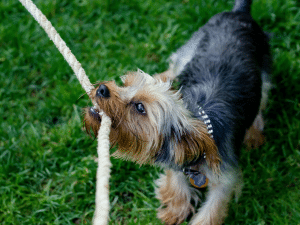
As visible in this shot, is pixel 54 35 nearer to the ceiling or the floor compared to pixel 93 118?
nearer to the ceiling

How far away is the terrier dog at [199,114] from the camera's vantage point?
2852 mm

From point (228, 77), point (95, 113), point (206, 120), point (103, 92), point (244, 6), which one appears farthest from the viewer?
point (244, 6)

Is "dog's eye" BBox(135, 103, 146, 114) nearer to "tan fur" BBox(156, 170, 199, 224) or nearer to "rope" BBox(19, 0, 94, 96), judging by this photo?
"rope" BBox(19, 0, 94, 96)

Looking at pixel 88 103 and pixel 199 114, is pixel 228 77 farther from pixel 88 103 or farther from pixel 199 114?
pixel 88 103

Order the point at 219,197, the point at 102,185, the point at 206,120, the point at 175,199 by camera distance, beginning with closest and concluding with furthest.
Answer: the point at 102,185, the point at 206,120, the point at 219,197, the point at 175,199

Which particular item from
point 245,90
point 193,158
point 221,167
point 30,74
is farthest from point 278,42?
point 30,74

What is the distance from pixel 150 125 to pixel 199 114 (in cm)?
63

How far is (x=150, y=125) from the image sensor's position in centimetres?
285

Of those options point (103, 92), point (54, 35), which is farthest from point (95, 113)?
point (54, 35)

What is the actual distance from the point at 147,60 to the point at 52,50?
1.69m

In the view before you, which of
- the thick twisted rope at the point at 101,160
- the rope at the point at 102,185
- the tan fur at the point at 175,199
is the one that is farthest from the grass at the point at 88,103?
the rope at the point at 102,185

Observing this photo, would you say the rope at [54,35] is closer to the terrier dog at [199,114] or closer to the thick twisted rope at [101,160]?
the thick twisted rope at [101,160]

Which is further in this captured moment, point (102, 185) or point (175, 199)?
point (175, 199)

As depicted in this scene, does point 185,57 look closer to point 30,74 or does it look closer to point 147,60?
point 147,60
